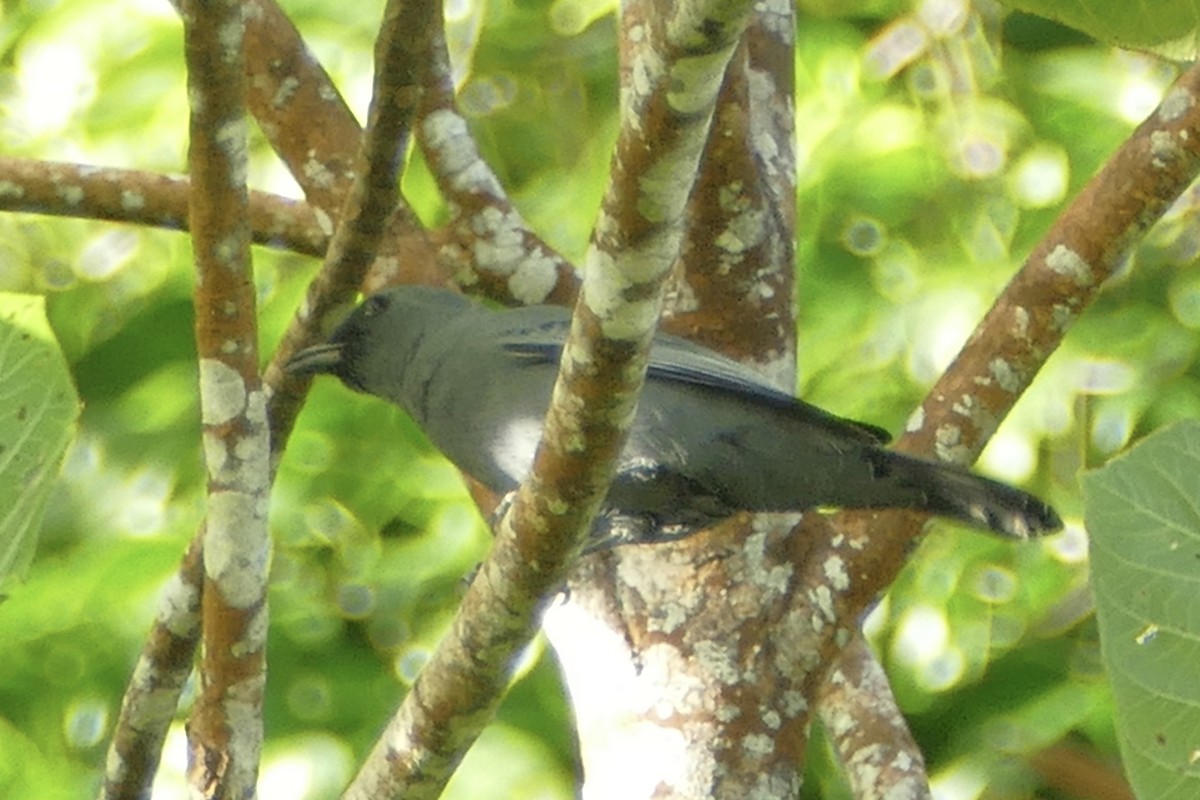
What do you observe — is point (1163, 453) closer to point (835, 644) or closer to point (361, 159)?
point (835, 644)

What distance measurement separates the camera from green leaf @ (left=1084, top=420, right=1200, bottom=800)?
161 centimetres

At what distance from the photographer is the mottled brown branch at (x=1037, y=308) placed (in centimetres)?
282

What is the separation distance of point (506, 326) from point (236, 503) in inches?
49.9

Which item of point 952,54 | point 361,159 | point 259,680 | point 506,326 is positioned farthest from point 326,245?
point 952,54

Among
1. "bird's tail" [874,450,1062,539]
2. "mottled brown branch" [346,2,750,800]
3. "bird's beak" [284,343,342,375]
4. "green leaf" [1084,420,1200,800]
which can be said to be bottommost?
"green leaf" [1084,420,1200,800]

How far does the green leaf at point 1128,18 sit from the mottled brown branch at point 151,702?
166 centimetres

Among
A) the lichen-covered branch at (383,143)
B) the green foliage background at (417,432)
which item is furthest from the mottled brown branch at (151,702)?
the green foliage background at (417,432)

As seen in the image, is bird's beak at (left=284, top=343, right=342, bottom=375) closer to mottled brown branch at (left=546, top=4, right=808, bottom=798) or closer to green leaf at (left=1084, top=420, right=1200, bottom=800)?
mottled brown branch at (left=546, top=4, right=808, bottom=798)

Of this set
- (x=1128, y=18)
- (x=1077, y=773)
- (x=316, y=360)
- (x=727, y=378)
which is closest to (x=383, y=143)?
(x=727, y=378)

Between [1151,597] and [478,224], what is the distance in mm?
2095

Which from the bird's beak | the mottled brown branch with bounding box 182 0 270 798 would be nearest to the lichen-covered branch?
the bird's beak

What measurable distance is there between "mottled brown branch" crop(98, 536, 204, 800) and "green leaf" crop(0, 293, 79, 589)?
1.08m

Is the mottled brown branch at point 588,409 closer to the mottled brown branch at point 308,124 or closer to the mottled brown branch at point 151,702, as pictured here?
the mottled brown branch at point 151,702

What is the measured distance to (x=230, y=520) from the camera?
246cm
